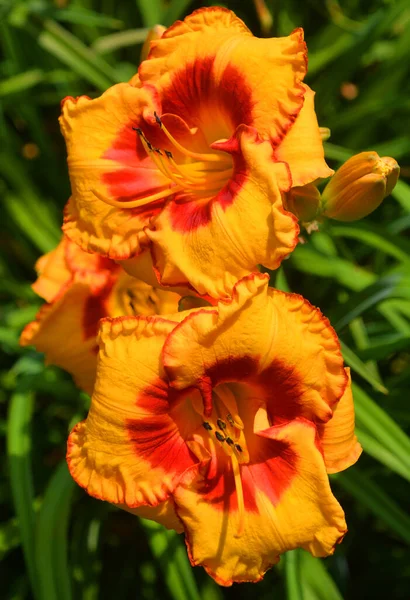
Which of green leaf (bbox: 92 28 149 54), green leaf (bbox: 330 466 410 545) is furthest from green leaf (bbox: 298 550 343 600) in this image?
green leaf (bbox: 92 28 149 54)

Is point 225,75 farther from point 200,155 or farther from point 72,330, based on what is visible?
point 72,330

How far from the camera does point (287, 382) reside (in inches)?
33.3

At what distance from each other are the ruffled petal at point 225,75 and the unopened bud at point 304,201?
0.27ft

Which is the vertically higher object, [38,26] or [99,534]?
[38,26]

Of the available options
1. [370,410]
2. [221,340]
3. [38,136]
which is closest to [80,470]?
[221,340]

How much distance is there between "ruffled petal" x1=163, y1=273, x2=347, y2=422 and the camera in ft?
2.61

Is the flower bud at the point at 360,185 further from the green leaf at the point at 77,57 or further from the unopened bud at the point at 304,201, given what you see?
the green leaf at the point at 77,57

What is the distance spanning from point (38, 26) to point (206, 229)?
1006mm

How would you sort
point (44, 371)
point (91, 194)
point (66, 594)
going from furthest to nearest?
point (44, 371) → point (66, 594) → point (91, 194)

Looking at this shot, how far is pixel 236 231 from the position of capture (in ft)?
2.69

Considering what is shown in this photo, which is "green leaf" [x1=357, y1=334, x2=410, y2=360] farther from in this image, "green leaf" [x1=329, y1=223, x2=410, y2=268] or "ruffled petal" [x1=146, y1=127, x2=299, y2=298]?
"ruffled petal" [x1=146, y1=127, x2=299, y2=298]

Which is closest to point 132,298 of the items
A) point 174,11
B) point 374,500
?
point 374,500

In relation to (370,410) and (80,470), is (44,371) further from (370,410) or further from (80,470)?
(370,410)

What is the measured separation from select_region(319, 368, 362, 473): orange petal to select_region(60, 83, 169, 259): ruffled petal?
0.38 meters
